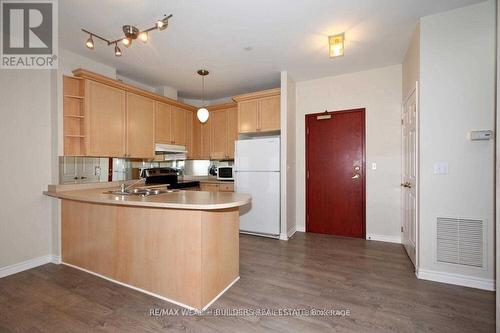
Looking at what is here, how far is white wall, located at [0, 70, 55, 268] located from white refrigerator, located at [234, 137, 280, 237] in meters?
2.67

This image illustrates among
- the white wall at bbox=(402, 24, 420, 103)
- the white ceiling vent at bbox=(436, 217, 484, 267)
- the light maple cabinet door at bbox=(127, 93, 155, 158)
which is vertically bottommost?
the white ceiling vent at bbox=(436, 217, 484, 267)

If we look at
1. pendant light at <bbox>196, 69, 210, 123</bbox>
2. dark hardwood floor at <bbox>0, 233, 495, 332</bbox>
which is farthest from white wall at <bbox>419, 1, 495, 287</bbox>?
pendant light at <bbox>196, 69, 210, 123</bbox>

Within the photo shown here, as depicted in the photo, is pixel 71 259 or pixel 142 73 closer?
pixel 71 259

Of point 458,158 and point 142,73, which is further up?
point 142,73

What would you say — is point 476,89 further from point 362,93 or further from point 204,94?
point 204,94

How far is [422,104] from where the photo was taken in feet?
7.85

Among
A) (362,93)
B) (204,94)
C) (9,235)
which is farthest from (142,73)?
(362,93)

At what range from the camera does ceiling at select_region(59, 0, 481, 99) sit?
2.21 m

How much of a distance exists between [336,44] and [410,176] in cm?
189

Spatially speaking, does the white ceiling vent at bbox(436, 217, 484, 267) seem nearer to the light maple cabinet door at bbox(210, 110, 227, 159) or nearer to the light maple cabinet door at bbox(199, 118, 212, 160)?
the light maple cabinet door at bbox(210, 110, 227, 159)

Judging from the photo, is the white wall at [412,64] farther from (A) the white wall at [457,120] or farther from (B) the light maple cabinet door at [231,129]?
(B) the light maple cabinet door at [231,129]

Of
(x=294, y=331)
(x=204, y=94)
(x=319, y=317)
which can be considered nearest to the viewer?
(x=294, y=331)

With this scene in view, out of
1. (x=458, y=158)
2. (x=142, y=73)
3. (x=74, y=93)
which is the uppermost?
(x=142, y=73)

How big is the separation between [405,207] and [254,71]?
306 centimetres
